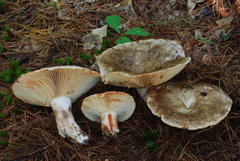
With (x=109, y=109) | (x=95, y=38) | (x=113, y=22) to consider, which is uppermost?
(x=113, y=22)

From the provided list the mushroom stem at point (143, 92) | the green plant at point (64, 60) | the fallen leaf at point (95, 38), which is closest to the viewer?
the mushroom stem at point (143, 92)

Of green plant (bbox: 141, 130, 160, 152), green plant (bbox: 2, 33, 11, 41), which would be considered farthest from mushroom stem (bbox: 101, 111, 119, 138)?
green plant (bbox: 2, 33, 11, 41)

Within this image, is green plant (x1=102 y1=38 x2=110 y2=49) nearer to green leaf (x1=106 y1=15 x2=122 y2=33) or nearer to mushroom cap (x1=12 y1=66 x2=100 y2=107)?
green leaf (x1=106 y1=15 x2=122 y2=33)

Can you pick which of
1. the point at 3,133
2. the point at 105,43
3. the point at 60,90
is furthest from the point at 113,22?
the point at 3,133

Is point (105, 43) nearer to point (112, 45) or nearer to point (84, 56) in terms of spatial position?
point (112, 45)

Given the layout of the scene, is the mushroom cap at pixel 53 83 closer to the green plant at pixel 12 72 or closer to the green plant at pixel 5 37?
the green plant at pixel 12 72

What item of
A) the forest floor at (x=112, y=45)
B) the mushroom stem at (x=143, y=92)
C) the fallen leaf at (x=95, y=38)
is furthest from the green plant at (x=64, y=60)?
the mushroom stem at (x=143, y=92)

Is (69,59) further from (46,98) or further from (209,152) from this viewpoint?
(209,152)
